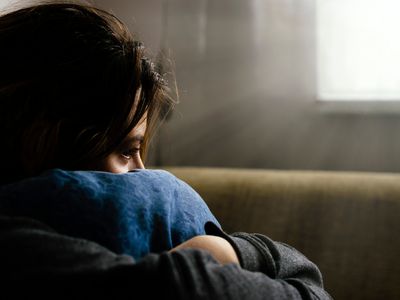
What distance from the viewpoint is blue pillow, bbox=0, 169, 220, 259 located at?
542mm

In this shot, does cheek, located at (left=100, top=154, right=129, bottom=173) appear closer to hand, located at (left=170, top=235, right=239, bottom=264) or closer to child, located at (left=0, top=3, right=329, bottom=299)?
child, located at (left=0, top=3, right=329, bottom=299)

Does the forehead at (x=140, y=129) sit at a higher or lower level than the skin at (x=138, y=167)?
higher

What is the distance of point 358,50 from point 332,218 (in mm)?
491

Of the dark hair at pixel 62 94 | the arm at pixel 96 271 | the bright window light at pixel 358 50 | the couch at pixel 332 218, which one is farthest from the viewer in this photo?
the bright window light at pixel 358 50

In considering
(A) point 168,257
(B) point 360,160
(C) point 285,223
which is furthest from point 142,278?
(B) point 360,160

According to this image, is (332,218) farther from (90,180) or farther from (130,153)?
(90,180)

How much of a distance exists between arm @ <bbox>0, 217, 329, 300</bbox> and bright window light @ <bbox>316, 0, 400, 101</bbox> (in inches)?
39.3

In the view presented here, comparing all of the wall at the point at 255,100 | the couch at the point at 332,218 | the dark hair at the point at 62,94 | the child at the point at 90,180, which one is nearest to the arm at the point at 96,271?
the child at the point at 90,180

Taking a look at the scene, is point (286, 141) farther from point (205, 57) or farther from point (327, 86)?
point (205, 57)

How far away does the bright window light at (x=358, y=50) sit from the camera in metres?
1.38

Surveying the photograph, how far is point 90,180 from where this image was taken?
0.57 metres

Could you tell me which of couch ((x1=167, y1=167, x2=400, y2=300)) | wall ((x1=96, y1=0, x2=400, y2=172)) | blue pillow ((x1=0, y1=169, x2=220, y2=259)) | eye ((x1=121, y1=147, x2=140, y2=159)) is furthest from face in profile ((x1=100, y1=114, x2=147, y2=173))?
wall ((x1=96, y1=0, x2=400, y2=172))

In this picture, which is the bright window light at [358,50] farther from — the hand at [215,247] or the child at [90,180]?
the hand at [215,247]

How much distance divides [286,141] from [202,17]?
1.35 feet
